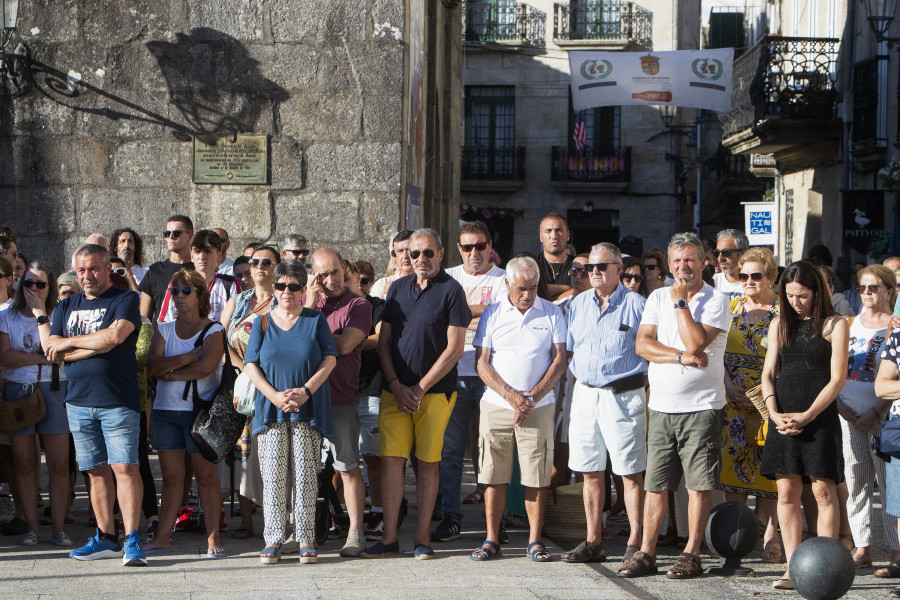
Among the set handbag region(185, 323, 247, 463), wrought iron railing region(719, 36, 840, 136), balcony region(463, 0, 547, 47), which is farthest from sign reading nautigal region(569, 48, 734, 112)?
balcony region(463, 0, 547, 47)

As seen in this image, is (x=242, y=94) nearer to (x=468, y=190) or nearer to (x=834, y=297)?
(x=834, y=297)

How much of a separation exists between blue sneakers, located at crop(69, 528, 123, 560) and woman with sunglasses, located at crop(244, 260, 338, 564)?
0.85 metres

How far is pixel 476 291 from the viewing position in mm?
7582

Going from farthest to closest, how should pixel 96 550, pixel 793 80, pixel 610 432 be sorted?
pixel 793 80 → pixel 610 432 → pixel 96 550

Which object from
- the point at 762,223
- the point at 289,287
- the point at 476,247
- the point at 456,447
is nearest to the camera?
the point at 289,287

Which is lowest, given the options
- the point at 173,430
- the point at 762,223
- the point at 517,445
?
the point at 517,445

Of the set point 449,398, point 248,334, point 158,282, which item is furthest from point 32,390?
point 449,398

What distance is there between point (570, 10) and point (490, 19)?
7.44 feet

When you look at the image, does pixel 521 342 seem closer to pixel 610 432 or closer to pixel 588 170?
pixel 610 432

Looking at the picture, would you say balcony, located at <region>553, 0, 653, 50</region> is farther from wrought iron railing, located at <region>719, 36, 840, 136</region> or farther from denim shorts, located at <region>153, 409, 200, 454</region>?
denim shorts, located at <region>153, 409, 200, 454</region>

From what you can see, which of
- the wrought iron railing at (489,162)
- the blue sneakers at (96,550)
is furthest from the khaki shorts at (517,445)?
the wrought iron railing at (489,162)

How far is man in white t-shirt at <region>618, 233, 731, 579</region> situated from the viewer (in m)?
6.21

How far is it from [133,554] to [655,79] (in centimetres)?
1372

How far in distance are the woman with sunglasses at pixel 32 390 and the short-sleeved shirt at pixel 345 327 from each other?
1603 mm
